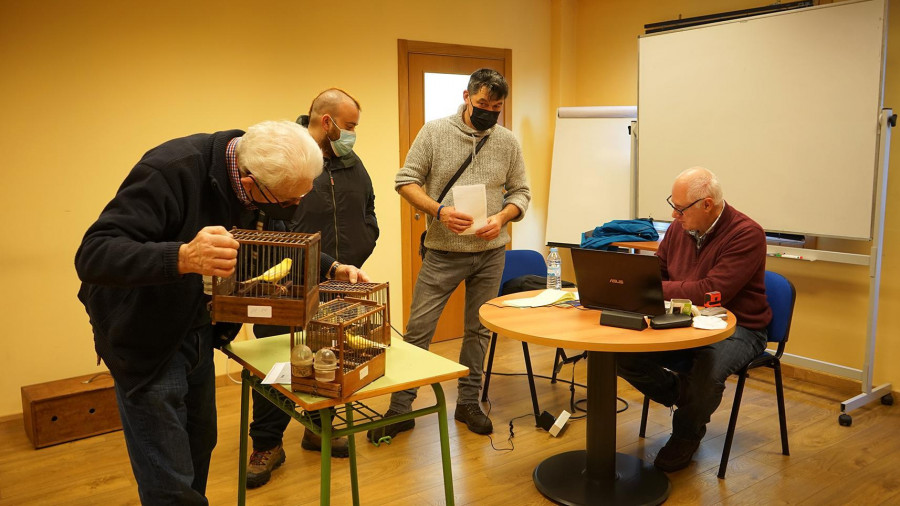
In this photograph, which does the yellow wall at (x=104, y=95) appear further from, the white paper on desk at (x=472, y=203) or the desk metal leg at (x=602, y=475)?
the desk metal leg at (x=602, y=475)

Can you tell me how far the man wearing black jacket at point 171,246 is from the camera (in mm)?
1646

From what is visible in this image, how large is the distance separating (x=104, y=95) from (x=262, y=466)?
86.4 inches

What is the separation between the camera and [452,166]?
3.43 m

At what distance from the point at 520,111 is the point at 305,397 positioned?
13.5 feet

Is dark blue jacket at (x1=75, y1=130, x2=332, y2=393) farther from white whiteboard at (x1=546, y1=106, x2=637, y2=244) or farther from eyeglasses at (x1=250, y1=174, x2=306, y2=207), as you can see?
white whiteboard at (x1=546, y1=106, x2=637, y2=244)

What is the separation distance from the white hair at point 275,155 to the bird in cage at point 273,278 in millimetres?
199

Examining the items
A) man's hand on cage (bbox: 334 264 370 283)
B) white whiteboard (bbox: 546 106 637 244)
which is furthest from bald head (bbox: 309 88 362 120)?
white whiteboard (bbox: 546 106 637 244)

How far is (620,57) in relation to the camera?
5.49m

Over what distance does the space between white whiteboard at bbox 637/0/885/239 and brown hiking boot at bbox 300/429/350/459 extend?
2.62m

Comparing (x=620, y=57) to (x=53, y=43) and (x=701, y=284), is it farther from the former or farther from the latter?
(x=53, y=43)

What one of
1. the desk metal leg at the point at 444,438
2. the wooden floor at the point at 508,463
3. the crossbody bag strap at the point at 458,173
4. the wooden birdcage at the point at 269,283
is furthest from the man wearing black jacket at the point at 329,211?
the wooden birdcage at the point at 269,283

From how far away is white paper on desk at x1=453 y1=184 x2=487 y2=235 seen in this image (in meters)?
3.28

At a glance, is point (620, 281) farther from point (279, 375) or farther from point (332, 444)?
point (332, 444)

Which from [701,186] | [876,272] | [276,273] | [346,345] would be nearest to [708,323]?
[701,186]
